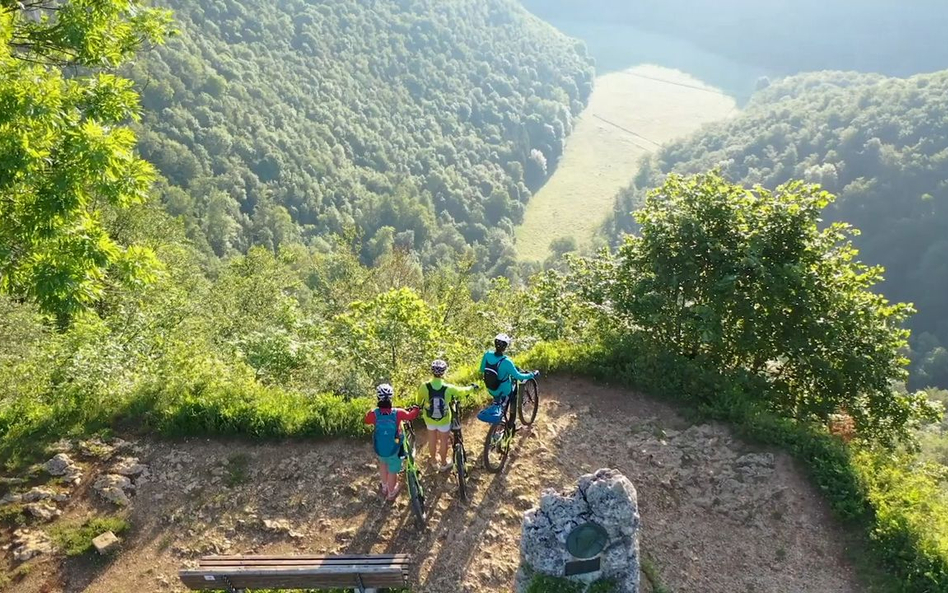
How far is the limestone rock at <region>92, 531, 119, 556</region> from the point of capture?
8789 millimetres

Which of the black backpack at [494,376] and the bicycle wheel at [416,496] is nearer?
the bicycle wheel at [416,496]

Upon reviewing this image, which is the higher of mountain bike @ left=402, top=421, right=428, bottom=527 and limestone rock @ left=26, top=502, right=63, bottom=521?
mountain bike @ left=402, top=421, right=428, bottom=527

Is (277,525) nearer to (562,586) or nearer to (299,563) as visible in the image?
(299,563)

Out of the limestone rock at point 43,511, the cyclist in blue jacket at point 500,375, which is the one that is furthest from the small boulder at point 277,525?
the cyclist in blue jacket at point 500,375

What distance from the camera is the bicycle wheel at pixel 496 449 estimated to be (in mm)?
10344

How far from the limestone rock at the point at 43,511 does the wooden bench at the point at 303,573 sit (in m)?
2.71

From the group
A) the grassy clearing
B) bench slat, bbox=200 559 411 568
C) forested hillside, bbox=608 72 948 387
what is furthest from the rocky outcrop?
the grassy clearing

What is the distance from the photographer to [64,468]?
32.7 feet

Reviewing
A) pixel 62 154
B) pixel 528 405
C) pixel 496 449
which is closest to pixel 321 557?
pixel 496 449

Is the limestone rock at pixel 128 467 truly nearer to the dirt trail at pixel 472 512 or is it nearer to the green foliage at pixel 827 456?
the dirt trail at pixel 472 512

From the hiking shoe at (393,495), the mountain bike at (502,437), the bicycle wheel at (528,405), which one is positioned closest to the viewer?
the hiking shoe at (393,495)

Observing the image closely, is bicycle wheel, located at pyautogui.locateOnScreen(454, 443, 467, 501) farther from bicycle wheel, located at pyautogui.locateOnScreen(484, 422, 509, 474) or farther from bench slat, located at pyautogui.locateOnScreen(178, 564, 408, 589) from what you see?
bench slat, located at pyautogui.locateOnScreen(178, 564, 408, 589)

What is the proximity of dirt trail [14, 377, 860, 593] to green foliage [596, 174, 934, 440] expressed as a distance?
7.97 ft

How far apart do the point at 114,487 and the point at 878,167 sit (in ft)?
398
